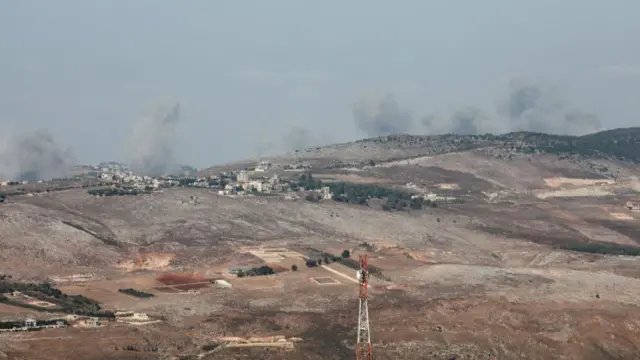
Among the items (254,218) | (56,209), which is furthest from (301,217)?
(56,209)

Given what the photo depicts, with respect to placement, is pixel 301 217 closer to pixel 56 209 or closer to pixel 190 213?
pixel 190 213

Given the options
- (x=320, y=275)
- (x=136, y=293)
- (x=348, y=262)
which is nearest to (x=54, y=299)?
(x=136, y=293)

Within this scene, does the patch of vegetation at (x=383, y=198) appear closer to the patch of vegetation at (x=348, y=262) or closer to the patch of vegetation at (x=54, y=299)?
the patch of vegetation at (x=348, y=262)

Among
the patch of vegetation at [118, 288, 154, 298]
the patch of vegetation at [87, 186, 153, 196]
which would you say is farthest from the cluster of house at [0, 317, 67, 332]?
the patch of vegetation at [87, 186, 153, 196]

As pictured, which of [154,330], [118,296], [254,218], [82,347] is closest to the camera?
[82,347]

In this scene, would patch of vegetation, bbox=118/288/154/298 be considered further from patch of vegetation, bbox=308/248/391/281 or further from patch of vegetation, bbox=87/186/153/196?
patch of vegetation, bbox=87/186/153/196

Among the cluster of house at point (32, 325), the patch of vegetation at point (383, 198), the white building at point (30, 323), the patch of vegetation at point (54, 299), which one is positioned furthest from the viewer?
the patch of vegetation at point (383, 198)


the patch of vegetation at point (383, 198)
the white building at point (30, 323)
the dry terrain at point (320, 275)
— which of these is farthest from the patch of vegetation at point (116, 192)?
the white building at point (30, 323)
